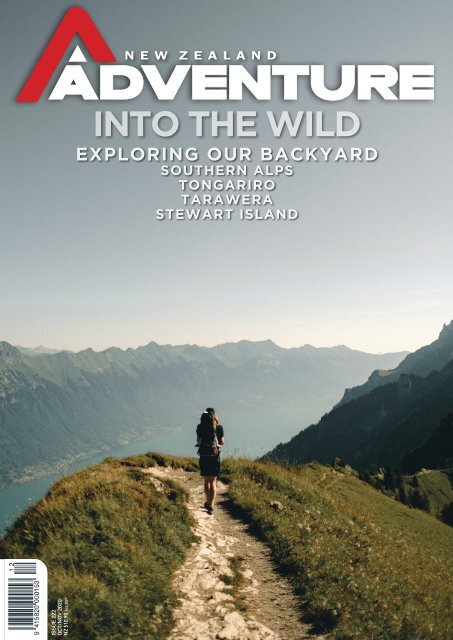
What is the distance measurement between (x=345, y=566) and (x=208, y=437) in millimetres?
6449

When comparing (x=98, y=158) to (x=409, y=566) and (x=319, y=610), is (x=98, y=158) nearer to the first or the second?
(x=319, y=610)

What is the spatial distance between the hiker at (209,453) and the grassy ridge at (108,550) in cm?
188

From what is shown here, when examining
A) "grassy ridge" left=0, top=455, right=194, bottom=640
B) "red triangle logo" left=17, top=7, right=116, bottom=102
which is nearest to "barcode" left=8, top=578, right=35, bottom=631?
"grassy ridge" left=0, top=455, right=194, bottom=640

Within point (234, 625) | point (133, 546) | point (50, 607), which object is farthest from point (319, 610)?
point (50, 607)

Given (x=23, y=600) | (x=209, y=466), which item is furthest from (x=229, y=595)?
(x=209, y=466)

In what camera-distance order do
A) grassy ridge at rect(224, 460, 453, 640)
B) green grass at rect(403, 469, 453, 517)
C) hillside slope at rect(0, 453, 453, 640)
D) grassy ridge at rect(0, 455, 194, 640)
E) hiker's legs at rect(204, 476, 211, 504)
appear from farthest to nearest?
1. green grass at rect(403, 469, 453, 517)
2. hiker's legs at rect(204, 476, 211, 504)
3. grassy ridge at rect(224, 460, 453, 640)
4. hillside slope at rect(0, 453, 453, 640)
5. grassy ridge at rect(0, 455, 194, 640)

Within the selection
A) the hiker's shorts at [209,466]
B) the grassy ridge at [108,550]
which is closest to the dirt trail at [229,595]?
the grassy ridge at [108,550]

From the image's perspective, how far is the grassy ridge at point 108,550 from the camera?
7.58 metres

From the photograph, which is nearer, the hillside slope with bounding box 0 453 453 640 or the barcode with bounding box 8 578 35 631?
the barcode with bounding box 8 578 35 631

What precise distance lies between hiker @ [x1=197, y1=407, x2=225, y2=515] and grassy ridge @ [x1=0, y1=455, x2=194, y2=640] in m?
1.88

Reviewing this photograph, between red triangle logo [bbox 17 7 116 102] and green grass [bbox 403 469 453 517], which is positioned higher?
red triangle logo [bbox 17 7 116 102]

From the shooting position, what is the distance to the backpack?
50.9 ft

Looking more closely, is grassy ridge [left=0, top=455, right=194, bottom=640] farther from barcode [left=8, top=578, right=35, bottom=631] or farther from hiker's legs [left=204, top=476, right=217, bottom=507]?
hiker's legs [left=204, top=476, right=217, bottom=507]

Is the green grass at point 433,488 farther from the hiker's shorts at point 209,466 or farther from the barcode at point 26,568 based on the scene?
the barcode at point 26,568
